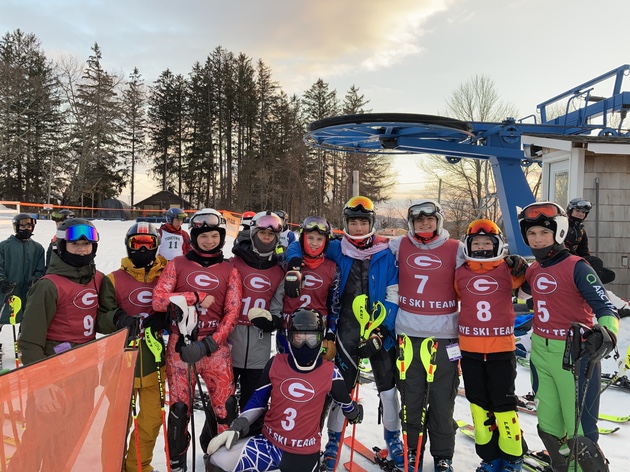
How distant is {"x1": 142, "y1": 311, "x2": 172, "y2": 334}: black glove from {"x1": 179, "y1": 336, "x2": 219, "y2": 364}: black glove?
12.9 inches

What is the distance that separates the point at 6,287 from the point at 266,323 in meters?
4.29

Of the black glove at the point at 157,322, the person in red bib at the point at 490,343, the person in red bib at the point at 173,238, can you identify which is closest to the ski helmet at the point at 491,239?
the person in red bib at the point at 490,343

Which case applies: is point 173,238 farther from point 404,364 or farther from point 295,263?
point 404,364

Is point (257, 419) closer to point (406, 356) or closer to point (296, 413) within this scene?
point (296, 413)

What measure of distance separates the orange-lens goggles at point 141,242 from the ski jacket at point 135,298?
140 millimetres

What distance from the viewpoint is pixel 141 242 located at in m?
3.13

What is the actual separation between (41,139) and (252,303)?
39112mm

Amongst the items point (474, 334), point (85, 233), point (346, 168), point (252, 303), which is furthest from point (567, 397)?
point (346, 168)

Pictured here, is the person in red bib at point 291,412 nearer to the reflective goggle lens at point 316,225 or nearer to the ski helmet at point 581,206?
the reflective goggle lens at point 316,225

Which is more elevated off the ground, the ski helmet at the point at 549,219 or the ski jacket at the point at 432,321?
the ski helmet at the point at 549,219

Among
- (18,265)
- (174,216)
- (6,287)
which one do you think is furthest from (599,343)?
(18,265)

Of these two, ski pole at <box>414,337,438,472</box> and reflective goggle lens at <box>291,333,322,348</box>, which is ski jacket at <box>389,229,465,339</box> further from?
reflective goggle lens at <box>291,333,322,348</box>

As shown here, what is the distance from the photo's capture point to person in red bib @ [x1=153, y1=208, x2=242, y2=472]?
289 centimetres

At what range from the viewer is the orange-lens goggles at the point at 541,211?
2.96 meters
